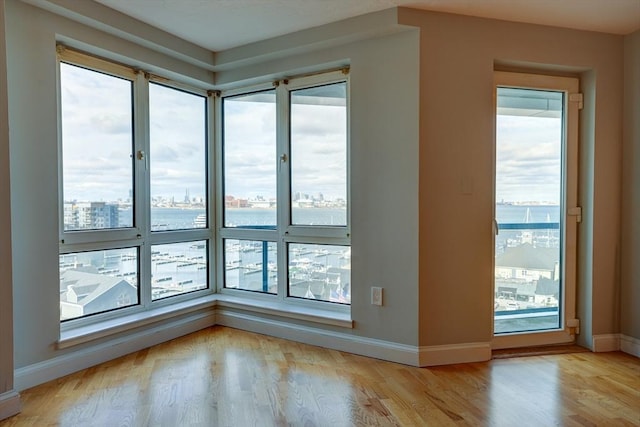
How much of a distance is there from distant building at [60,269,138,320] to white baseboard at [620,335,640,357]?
152 inches

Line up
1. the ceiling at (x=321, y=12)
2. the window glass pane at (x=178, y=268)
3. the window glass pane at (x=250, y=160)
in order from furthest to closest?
the window glass pane at (x=250, y=160)
the window glass pane at (x=178, y=268)
the ceiling at (x=321, y=12)

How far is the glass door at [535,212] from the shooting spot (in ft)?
9.95

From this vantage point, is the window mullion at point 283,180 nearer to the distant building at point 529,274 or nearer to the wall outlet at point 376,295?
the wall outlet at point 376,295

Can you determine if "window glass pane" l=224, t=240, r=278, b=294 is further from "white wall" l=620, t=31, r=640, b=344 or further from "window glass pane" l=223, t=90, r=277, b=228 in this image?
"white wall" l=620, t=31, r=640, b=344

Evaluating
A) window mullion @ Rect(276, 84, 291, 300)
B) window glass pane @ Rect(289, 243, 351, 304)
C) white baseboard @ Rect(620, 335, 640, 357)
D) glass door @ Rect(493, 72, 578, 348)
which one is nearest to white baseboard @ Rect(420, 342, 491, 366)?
glass door @ Rect(493, 72, 578, 348)

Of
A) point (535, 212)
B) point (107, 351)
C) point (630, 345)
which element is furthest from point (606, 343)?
point (107, 351)

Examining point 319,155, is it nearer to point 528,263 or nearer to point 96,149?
point 96,149

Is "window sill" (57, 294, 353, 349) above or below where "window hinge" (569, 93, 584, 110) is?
below

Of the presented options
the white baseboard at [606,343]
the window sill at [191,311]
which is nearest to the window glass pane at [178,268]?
the window sill at [191,311]

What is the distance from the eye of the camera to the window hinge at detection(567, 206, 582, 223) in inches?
121

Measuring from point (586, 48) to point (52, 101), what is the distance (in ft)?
12.4

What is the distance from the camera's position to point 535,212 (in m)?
3.10

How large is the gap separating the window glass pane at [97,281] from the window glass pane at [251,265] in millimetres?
907

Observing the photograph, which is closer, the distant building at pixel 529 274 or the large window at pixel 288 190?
the distant building at pixel 529 274
